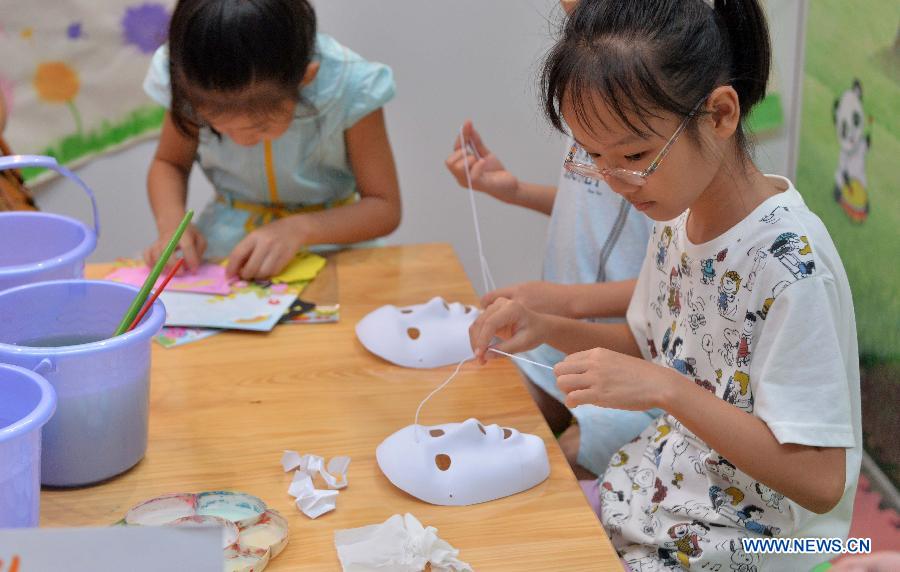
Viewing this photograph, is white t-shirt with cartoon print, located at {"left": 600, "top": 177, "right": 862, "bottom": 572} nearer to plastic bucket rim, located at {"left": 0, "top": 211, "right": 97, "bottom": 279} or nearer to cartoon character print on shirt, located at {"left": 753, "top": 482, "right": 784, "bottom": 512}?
cartoon character print on shirt, located at {"left": 753, "top": 482, "right": 784, "bottom": 512}

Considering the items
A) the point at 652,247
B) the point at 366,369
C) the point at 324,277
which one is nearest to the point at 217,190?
the point at 324,277

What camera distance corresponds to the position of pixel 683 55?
0.86m

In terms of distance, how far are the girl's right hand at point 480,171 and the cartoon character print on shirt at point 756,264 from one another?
515mm

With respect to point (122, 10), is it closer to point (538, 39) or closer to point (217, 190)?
point (217, 190)

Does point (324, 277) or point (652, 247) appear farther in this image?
point (324, 277)

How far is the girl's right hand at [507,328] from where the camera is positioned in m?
1.03

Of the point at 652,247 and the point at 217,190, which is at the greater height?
the point at 652,247

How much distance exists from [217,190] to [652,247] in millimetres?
796

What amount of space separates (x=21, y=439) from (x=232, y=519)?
18 centimetres

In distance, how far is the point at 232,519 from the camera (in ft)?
2.60

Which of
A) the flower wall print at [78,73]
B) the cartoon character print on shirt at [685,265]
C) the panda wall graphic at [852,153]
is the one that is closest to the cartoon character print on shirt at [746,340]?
the cartoon character print on shirt at [685,265]

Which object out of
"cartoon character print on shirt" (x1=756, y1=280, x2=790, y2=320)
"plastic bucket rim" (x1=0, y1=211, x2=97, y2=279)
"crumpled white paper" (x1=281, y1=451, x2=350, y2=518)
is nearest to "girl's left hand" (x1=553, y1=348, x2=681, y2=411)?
"cartoon character print on shirt" (x1=756, y1=280, x2=790, y2=320)

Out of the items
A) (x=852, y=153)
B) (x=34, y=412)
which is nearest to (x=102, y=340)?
(x=34, y=412)

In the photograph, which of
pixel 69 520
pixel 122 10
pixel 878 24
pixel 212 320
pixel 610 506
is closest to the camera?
pixel 69 520
